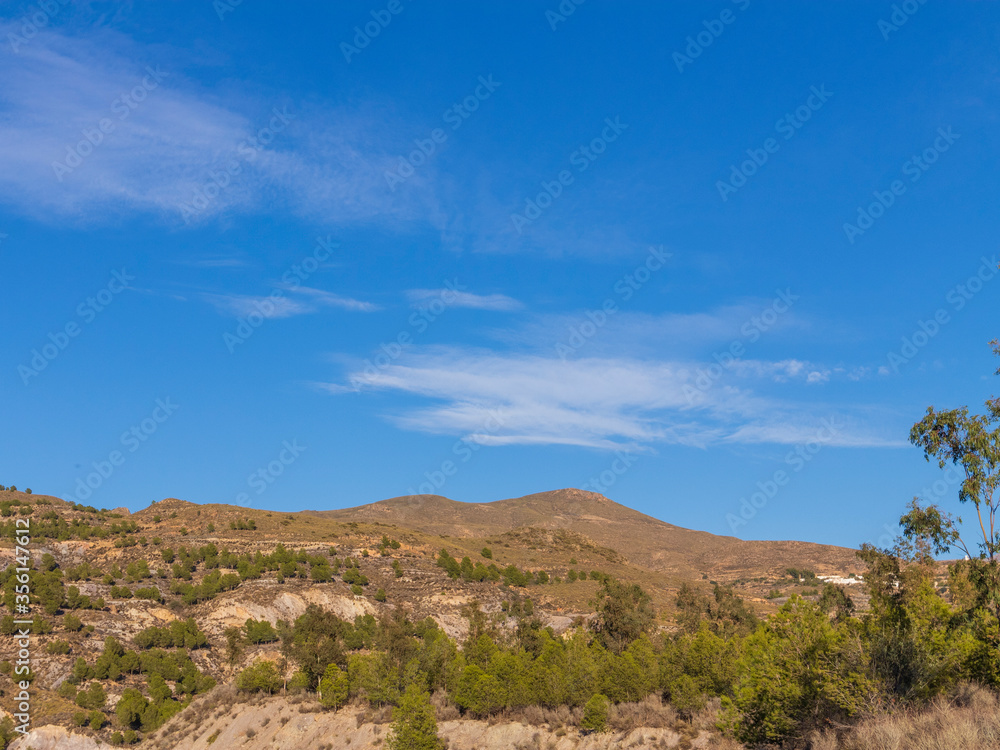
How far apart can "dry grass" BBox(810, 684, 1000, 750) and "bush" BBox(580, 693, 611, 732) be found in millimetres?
15910

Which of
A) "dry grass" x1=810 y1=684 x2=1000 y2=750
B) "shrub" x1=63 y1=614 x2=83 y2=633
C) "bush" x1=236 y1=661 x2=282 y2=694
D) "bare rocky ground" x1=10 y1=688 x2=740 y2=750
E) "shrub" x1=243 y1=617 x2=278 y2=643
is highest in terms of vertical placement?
"shrub" x1=63 y1=614 x2=83 y2=633

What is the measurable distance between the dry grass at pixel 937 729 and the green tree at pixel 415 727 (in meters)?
20.8

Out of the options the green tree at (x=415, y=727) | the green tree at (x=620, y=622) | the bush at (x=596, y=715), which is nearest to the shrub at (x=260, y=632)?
the green tree at (x=620, y=622)

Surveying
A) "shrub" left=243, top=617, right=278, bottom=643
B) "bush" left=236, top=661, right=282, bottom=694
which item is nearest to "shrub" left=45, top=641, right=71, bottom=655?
"shrub" left=243, top=617, right=278, bottom=643

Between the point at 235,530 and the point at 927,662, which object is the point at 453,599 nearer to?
the point at 235,530

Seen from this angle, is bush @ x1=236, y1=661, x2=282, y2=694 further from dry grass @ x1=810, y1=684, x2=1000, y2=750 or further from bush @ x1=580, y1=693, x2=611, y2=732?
dry grass @ x1=810, y1=684, x2=1000, y2=750

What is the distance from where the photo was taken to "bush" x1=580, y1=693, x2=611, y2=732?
37188 millimetres

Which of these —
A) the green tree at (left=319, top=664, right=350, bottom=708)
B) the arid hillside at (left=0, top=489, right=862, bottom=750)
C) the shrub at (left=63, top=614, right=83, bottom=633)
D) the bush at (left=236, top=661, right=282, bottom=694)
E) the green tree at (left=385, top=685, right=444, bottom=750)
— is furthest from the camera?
the shrub at (left=63, top=614, right=83, bottom=633)

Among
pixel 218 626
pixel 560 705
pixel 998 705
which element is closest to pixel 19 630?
pixel 218 626

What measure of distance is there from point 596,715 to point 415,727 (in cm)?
962

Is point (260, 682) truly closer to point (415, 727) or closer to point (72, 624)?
point (415, 727)

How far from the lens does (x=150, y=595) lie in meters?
77.5

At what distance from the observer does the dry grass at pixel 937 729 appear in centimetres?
1741

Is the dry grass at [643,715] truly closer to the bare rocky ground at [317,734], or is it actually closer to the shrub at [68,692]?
the bare rocky ground at [317,734]
